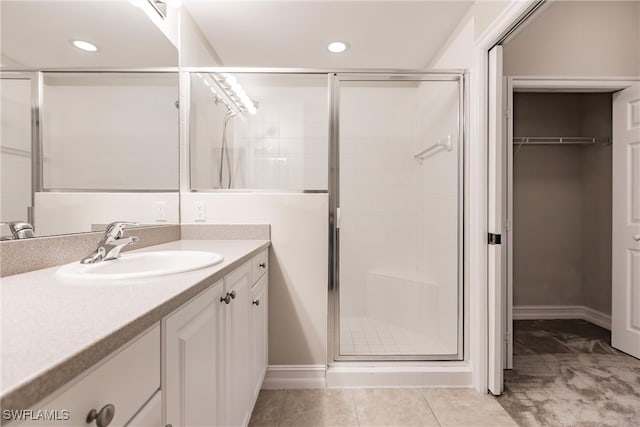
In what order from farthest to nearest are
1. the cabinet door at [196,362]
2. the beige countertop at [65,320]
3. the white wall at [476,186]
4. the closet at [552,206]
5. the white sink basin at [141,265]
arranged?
1. the closet at [552,206]
2. the white wall at [476,186]
3. the white sink basin at [141,265]
4. the cabinet door at [196,362]
5. the beige countertop at [65,320]

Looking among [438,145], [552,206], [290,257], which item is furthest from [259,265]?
[552,206]

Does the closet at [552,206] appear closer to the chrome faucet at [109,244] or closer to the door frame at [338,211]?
the door frame at [338,211]

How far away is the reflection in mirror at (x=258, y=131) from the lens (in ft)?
6.38

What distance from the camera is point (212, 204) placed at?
186 cm

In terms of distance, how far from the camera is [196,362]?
80 centimetres

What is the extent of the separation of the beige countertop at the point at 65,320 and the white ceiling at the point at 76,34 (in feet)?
2.13

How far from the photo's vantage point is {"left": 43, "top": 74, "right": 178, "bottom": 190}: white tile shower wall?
101 centimetres

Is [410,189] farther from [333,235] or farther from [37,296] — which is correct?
[37,296]

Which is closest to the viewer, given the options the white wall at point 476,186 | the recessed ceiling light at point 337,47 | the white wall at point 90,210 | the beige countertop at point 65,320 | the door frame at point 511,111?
the beige countertop at point 65,320

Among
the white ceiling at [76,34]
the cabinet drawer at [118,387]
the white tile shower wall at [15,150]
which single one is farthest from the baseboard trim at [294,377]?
the white ceiling at [76,34]

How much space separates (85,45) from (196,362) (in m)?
1.20

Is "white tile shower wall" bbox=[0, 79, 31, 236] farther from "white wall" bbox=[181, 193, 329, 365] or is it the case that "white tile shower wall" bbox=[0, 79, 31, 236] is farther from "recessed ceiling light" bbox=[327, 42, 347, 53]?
"recessed ceiling light" bbox=[327, 42, 347, 53]

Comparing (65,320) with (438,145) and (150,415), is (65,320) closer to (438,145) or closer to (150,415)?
(150,415)

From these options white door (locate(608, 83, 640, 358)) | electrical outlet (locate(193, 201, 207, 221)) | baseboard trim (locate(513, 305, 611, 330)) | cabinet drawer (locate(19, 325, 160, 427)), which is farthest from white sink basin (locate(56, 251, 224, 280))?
baseboard trim (locate(513, 305, 611, 330))
